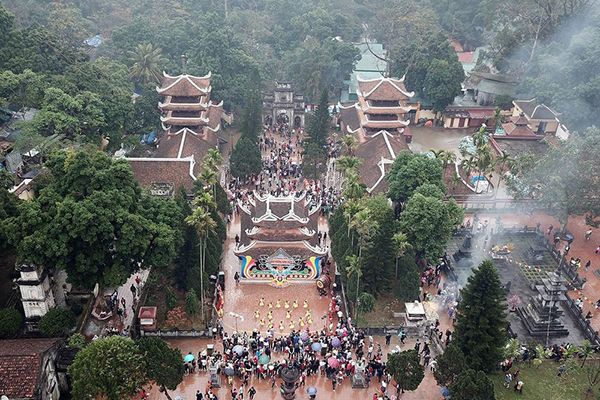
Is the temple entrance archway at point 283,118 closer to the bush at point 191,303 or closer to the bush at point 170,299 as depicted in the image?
the bush at point 170,299

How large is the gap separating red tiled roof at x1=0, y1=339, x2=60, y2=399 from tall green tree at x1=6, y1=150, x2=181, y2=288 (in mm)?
4325

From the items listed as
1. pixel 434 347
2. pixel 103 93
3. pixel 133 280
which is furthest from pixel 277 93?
pixel 434 347

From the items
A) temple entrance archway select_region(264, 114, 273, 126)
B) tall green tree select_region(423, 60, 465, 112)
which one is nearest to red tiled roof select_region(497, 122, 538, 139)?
tall green tree select_region(423, 60, 465, 112)

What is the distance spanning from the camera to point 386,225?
34094 mm

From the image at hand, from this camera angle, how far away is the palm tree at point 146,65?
58312mm

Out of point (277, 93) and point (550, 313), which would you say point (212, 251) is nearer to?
point (550, 313)

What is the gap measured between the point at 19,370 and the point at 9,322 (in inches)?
173

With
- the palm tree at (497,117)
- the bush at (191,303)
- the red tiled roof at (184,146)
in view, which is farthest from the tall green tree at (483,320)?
the palm tree at (497,117)

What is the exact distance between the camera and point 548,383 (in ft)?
100

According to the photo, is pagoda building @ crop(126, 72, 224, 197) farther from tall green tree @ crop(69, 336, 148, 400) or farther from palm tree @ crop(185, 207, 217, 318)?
tall green tree @ crop(69, 336, 148, 400)

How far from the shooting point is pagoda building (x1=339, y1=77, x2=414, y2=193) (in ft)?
162

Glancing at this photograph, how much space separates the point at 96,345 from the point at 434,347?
18097 millimetres

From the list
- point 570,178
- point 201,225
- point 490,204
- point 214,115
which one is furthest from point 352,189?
point 214,115

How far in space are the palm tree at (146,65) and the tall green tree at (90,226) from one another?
29.4 meters
